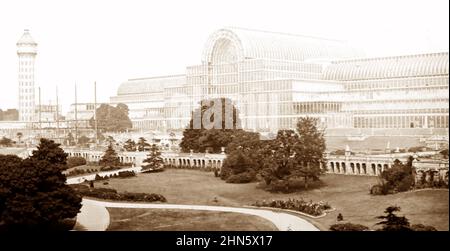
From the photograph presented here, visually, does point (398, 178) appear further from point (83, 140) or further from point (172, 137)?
point (172, 137)

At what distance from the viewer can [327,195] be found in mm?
39656

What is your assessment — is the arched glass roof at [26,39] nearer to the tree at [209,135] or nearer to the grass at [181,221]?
the grass at [181,221]

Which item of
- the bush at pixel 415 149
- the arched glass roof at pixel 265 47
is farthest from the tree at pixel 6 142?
the arched glass roof at pixel 265 47

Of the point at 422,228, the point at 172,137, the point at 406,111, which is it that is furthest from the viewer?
the point at 406,111

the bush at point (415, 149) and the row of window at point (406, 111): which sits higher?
the row of window at point (406, 111)

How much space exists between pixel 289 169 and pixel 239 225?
13702mm

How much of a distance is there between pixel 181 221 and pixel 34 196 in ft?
22.8

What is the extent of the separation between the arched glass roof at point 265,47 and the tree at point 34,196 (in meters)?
51.4

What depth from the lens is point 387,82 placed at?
81.3m

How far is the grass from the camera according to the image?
30297mm

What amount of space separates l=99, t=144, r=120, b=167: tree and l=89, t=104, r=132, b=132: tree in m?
5.90

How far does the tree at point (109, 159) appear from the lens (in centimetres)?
4452

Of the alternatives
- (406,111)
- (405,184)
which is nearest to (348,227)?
(405,184)
